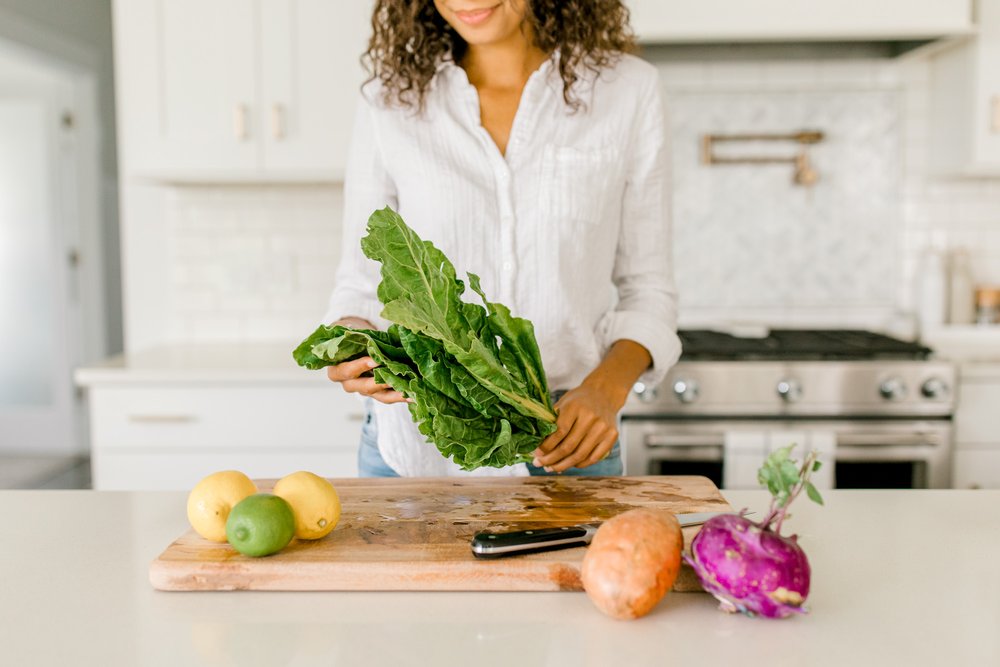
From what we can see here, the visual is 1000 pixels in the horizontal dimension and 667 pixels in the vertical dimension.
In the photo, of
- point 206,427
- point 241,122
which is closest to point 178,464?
point 206,427

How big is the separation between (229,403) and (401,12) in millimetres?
1414

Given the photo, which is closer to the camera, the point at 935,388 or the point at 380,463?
the point at 380,463

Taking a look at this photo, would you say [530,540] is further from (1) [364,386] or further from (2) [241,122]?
(2) [241,122]

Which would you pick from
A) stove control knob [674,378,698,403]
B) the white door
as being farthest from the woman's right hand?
the white door

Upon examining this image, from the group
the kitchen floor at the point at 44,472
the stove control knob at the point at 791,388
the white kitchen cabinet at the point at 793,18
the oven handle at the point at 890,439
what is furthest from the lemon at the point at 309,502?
the kitchen floor at the point at 44,472

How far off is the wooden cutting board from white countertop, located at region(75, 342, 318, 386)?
1.29m

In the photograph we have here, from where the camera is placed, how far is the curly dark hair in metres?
1.72

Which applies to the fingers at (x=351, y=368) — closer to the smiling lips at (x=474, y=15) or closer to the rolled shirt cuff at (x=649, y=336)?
the rolled shirt cuff at (x=649, y=336)

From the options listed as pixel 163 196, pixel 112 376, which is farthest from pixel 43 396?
pixel 112 376

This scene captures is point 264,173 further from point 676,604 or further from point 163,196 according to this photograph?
point 676,604

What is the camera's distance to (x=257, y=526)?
1115 millimetres

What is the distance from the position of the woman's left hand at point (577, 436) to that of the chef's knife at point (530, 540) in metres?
0.18

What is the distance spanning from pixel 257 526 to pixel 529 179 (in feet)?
2.72

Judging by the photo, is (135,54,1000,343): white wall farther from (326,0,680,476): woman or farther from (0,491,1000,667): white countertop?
(0,491,1000,667): white countertop
